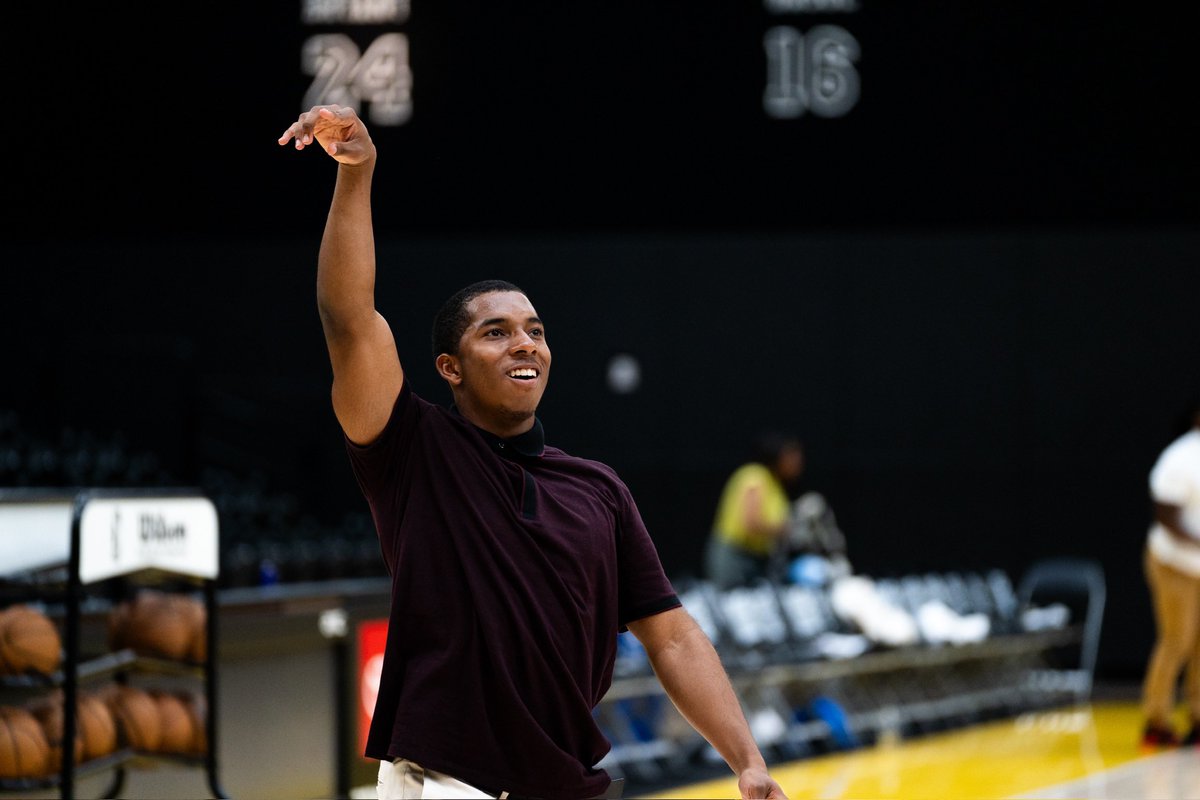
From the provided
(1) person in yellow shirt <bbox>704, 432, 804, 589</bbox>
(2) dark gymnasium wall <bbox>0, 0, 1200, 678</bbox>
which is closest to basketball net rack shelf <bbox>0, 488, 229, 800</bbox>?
(1) person in yellow shirt <bbox>704, 432, 804, 589</bbox>

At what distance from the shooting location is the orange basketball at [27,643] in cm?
491

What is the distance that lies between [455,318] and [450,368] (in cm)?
8

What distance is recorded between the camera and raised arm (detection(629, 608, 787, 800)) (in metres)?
2.81

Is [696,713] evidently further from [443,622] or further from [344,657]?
[344,657]

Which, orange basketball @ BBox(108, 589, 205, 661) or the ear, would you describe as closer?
the ear

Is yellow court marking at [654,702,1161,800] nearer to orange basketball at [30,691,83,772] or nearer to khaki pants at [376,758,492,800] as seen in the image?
orange basketball at [30,691,83,772]

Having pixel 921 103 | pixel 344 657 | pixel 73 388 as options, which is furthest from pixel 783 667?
pixel 73 388

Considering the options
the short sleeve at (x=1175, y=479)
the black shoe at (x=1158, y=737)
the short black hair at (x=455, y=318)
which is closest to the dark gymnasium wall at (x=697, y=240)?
the short sleeve at (x=1175, y=479)

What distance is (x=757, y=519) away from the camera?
407 inches

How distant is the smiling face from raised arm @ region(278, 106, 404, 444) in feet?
0.70

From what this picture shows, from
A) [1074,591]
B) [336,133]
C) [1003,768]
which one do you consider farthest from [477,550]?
[1074,591]

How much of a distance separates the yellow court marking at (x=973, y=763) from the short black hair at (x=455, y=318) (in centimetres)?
351

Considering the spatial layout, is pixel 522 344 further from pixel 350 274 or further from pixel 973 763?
pixel 973 763

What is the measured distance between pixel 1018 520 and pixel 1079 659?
79.7 inches
